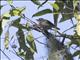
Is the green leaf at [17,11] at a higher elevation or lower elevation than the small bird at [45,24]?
higher

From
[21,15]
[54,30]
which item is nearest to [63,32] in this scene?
[54,30]

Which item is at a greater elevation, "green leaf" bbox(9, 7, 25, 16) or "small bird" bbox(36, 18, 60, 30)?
"green leaf" bbox(9, 7, 25, 16)

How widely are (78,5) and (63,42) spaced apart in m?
0.12

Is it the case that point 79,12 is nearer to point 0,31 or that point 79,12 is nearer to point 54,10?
point 54,10

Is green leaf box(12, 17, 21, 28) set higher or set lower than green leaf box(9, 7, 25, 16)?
lower

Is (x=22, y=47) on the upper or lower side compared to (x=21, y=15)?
lower

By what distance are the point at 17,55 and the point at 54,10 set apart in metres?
0.18

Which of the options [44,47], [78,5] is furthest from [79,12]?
[44,47]

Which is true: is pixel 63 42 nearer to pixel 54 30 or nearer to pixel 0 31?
pixel 54 30

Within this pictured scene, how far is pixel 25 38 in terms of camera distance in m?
0.87

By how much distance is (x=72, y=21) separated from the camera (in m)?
0.80

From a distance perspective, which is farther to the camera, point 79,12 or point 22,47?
point 22,47

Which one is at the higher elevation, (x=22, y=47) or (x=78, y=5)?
(x=78, y=5)

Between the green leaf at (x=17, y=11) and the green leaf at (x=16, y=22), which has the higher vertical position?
the green leaf at (x=17, y=11)
